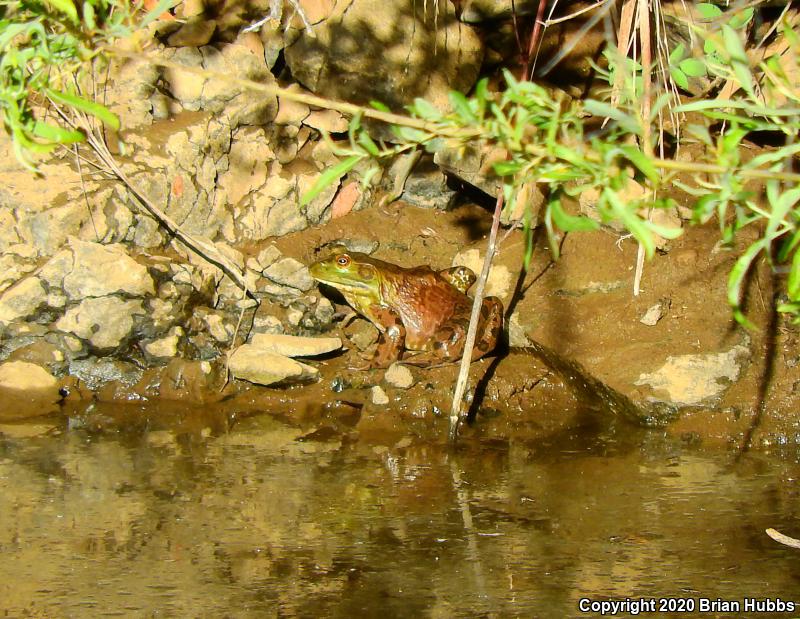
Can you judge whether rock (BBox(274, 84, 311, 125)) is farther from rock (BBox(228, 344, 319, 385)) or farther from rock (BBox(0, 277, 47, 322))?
rock (BBox(0, 277, 47, 322))

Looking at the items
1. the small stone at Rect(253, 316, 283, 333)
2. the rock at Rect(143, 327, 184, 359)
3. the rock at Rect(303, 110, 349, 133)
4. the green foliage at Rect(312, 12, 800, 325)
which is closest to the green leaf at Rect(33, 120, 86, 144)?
the green foliage at Rect(312, 12, 800, 325)

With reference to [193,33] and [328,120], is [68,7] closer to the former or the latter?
[193,33]

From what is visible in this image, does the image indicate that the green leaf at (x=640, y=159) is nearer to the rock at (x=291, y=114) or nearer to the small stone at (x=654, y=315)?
the small stone at (x=654, y=315)

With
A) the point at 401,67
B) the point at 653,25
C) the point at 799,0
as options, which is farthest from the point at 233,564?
the point at 799,0

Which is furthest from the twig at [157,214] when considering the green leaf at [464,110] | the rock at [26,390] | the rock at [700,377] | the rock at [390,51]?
the green leaf at [464,110]

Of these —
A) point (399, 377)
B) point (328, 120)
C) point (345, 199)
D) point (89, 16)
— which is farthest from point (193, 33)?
point (89, 16)
